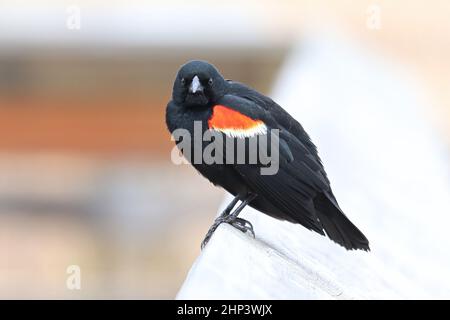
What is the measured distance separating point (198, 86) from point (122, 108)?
12.3 m

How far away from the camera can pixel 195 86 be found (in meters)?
4.62

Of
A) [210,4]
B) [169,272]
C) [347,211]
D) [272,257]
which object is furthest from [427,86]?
[272,257]

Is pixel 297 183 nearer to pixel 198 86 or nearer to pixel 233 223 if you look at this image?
pixel 233 223

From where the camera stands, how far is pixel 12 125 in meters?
17.2

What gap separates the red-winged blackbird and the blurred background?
25.4 feet

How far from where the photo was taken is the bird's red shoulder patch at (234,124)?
447cm

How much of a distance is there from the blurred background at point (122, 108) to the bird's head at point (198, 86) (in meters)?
7.68

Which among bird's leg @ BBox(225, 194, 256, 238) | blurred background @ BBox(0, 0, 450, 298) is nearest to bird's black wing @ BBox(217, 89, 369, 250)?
bird's leg @ BBox(225, 194, 256, 238)

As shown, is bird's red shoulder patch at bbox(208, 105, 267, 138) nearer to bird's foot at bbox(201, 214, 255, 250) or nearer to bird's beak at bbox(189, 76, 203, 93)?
bird's beak at bbox(189, 76, 203, 93)

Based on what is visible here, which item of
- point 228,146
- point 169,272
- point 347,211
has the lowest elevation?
point 169,272

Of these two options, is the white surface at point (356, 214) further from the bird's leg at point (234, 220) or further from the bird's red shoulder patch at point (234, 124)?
the bird's red shoulder patch at point (234, 124)
